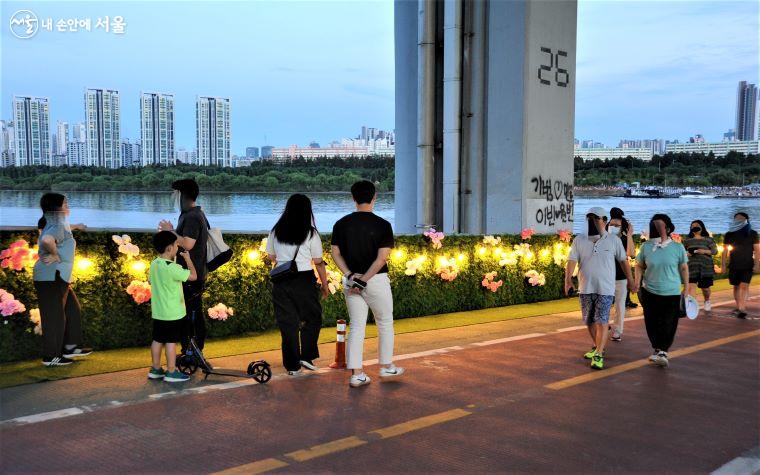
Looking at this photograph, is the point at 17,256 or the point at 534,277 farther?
the point at 534,277

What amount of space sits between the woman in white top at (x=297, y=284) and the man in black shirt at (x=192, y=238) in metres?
0.74

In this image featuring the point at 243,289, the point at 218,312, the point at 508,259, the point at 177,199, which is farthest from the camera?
the point at 508,259

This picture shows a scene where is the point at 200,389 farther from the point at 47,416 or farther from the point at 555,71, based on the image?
the point at 555,71

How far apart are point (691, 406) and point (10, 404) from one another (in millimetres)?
6021

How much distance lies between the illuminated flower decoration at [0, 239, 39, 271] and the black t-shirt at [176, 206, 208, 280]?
169cm

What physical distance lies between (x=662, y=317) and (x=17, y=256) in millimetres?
7321

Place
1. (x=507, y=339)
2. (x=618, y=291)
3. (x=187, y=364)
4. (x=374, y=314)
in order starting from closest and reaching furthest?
(x=187, y=364), (x=374, y=314), (x=507, y=339), (x=618, y=291)

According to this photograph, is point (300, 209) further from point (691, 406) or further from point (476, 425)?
point (691, 406)

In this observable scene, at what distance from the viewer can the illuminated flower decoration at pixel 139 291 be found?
7904 millimetres

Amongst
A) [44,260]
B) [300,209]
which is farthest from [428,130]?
[44,260]

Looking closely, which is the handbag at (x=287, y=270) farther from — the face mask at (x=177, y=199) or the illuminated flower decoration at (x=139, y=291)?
the illuminated flower decoration at (x=139, y=291)

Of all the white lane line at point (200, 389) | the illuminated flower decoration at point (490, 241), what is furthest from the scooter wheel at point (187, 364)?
the illuminated flower decoration at point (490, 241)

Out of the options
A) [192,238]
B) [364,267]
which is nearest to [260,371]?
[364,267]

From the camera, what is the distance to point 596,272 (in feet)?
25.8
